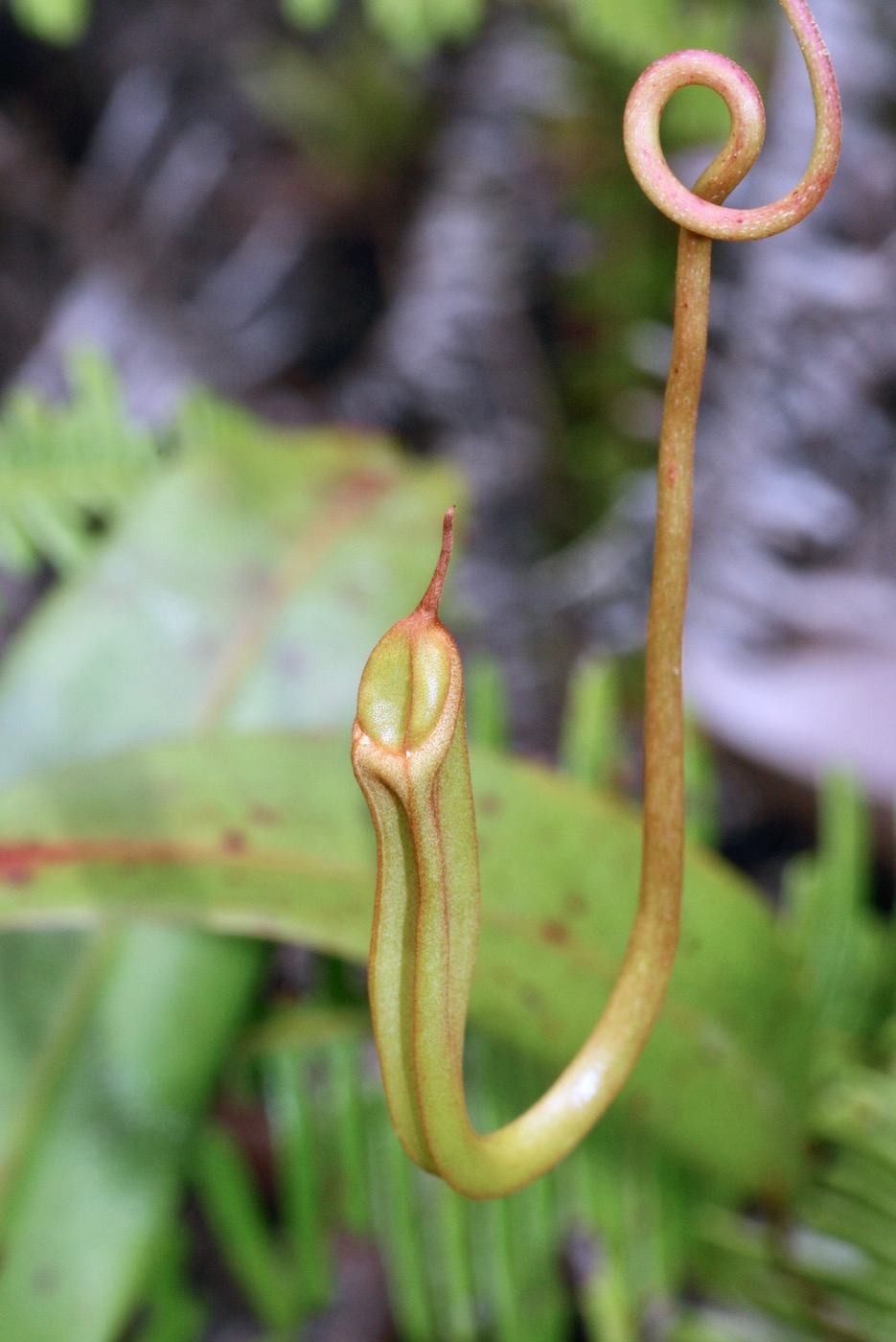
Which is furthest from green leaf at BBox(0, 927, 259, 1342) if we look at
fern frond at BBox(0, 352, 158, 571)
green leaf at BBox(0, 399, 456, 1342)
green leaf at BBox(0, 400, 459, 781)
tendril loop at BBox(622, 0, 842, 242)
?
tendril loop at BBox(622, 0, 842, 242)

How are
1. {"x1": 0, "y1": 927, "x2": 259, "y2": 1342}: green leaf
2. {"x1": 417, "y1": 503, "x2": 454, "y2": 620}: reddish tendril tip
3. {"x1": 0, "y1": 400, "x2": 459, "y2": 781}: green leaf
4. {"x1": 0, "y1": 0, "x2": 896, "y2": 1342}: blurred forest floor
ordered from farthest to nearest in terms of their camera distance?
{"x1": 0, "y1": 0, "x2": 896, "y2": 1342}: blurred forest floor < {"x1": 0, "y1": 400, "x2": 459, "y2": 781}: green leaf < {"x1": 0, "y1": 927, "x2": 259, "y2": 1342}: green leaf < {"x1": 417, "y1": 503, "x2": 454, "y2": 620}: reddish tendril tip

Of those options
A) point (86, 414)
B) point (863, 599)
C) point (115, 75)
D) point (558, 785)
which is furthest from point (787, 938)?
point (115, 75)

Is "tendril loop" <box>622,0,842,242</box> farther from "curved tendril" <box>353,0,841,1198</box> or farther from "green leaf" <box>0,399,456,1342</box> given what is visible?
"green leaf" <box>0,399,456,1342</box>

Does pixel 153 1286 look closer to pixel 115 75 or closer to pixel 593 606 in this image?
pixel 593 606

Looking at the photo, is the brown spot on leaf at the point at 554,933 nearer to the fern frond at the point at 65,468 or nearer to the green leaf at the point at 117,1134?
the green leaf at the point at 117,1134

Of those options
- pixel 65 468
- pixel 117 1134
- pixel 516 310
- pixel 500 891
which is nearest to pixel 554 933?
pixel 500 891
